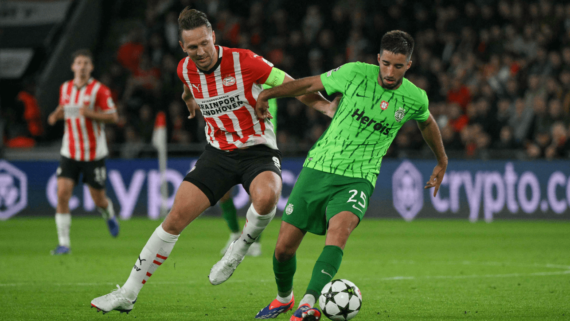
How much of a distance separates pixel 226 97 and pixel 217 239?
6630mm

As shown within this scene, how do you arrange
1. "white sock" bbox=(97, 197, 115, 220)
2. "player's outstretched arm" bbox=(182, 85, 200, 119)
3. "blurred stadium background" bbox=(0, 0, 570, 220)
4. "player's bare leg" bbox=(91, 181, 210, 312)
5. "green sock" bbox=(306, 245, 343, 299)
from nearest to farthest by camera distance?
1. "green sock" bbox=(306, 245, 343, 299)
2. "player's bare leg" bbox=(91, 181, 210, 312)
3. "player's outstretched arm" bbox=(182, 85, 200, 119)
4. "white sock" bbox=(97, 197, 115, 220)
5. "blurred stadium background" bbox=(0, 0, 570, 220)

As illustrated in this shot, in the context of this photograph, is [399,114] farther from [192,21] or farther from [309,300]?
[192,21]

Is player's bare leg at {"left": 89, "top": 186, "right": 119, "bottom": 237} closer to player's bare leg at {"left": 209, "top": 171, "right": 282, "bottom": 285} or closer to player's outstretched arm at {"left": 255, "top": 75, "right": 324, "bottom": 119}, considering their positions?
player's bare leg at {"left": 209, "top": 171, "right": 282, "bottom": 285}

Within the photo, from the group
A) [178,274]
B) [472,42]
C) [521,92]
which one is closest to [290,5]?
[472,42]

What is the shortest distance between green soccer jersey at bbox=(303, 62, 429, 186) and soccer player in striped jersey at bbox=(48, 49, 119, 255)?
18.1 ft

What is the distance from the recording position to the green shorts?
17.1 ft

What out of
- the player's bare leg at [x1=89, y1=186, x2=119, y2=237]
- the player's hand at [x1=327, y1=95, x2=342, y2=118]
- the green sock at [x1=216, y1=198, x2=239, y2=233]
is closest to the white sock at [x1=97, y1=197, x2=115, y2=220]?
the player's bare leg at [x1=89, y1=186, x2=119, y2=237]

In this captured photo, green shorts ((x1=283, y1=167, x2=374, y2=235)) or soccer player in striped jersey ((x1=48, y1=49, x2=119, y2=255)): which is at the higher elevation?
soccer player in striped jersey ((x1=48, y1=49, x2=119, y2=255))

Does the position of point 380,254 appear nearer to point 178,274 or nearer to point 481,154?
point 178,274

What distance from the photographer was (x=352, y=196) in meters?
5.18

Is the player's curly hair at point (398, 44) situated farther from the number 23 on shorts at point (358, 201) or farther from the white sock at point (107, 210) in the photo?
the white sock at point (107, 210)

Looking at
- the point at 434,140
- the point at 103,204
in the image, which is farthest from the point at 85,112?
the point at 434,140

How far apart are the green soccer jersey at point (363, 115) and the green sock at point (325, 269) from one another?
590 millimetres

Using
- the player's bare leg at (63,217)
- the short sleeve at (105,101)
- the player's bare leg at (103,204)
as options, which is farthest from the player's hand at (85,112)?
the player's bare leg at (103,204)
